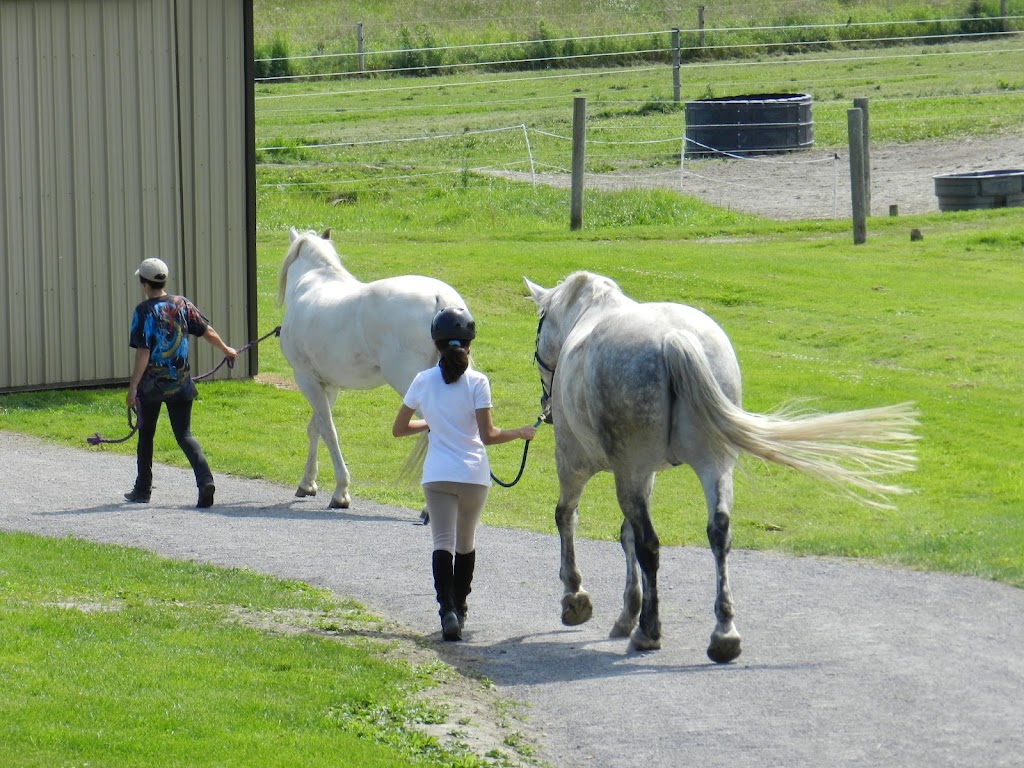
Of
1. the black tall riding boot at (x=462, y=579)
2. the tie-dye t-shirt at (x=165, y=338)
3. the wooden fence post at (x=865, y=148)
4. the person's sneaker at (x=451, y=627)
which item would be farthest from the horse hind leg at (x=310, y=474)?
the wooden fence post at (x=865, y=148)

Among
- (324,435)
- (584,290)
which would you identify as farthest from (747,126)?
(584,290)

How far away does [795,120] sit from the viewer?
103 ft

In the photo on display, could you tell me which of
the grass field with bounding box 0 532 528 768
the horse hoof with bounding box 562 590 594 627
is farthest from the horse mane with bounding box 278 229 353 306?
the horse hoof with bounding box 562 590 594 627

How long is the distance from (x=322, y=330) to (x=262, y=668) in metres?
5.34

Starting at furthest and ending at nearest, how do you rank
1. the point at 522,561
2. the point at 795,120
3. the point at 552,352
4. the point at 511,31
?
the point at 511,31, the point at 795,120, the point at 522,561, the point at 552,352

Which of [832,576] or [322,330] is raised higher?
[322,330]

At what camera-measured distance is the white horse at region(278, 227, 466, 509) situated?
11531 mm

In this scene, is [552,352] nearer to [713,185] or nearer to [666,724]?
[666,724]

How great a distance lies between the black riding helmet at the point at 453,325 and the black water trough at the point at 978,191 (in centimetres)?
1980

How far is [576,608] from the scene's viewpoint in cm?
788

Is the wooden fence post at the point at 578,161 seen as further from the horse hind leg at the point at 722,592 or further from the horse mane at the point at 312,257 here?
the horse hind leg at the point at 722,592

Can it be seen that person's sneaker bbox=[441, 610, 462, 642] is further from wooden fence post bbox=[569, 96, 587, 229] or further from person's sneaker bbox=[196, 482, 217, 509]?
wooden fence post bbox=[569, 96, 587, 229]

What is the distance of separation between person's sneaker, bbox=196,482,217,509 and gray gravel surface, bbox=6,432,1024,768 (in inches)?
5.7

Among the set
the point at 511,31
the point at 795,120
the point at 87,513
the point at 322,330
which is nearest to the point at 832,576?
the point at 322,330
